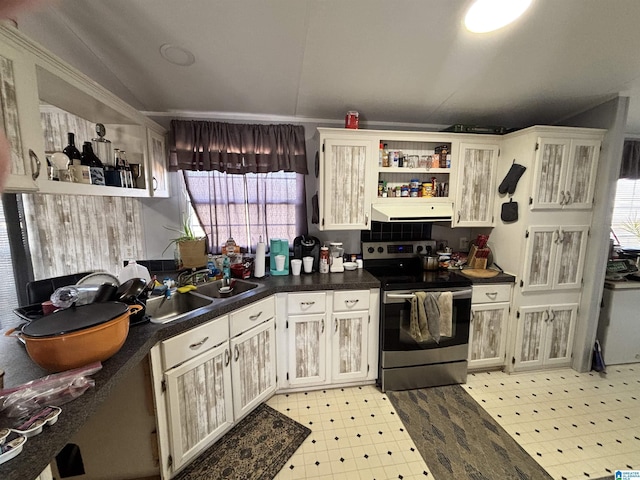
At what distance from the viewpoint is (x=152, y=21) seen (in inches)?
53.4

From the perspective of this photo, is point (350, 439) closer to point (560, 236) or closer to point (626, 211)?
point (560, 236)

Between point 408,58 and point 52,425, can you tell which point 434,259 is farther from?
point 52,425

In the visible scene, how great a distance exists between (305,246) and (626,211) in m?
3.95

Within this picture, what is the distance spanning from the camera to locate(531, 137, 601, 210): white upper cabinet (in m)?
2.19

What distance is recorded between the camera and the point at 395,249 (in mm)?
2660

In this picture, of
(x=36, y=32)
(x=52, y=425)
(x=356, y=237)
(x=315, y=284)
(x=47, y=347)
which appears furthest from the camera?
(x=356, y=237)

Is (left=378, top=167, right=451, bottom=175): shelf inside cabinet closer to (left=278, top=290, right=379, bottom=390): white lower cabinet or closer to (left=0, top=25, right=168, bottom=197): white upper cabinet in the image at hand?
(left=278, top=290, right=379, bottom=390): white lower cabinet

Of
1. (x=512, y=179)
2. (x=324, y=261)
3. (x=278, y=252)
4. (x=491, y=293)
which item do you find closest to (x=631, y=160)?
(x=512, y=179)

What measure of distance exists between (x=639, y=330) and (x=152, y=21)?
14.7 feet

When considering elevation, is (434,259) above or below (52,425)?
above

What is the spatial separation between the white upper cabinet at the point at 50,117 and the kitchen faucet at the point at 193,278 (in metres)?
0.65

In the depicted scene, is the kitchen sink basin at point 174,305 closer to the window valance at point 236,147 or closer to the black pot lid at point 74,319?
the black pot lid at point 74,319

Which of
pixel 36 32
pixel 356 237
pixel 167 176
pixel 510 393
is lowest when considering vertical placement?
pixel 510 393

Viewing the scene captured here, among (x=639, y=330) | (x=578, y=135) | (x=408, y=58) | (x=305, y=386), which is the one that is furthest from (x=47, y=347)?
(x=639, y=330)
